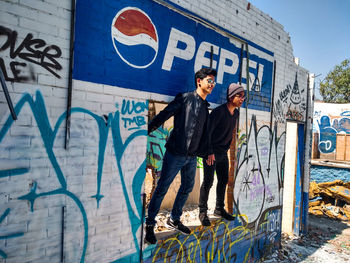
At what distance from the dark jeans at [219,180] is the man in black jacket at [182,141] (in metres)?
0.49

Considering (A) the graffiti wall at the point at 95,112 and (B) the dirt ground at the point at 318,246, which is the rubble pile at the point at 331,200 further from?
(A) the graffiti wall at the point at 95,112

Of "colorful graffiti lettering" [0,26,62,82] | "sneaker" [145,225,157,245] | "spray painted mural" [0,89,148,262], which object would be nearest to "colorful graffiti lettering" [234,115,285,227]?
"sneaker" [145,225,157,245]

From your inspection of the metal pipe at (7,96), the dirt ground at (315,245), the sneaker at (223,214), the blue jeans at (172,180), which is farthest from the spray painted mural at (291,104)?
the metal pipe at (7,96)

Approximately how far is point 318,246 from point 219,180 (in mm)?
4815

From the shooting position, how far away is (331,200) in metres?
10.7

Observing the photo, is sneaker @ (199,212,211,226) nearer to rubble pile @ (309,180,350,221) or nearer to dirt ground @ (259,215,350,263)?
dirt ground @ (259,215,350,263)

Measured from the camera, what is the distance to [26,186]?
8.12 ft

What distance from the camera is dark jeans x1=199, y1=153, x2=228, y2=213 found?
4.18 m

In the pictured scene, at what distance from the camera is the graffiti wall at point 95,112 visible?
2422 millimetres

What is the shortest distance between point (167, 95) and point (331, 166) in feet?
35.1

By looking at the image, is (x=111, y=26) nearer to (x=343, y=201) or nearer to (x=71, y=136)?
(x=71, y=136)

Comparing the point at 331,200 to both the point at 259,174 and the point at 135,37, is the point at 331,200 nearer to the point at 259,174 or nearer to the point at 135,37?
the point at 259,174

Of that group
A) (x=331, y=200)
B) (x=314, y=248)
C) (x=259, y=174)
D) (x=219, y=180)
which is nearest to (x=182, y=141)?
(x=219, y=180)

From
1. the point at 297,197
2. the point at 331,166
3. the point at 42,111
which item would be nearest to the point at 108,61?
the point at 42,111
